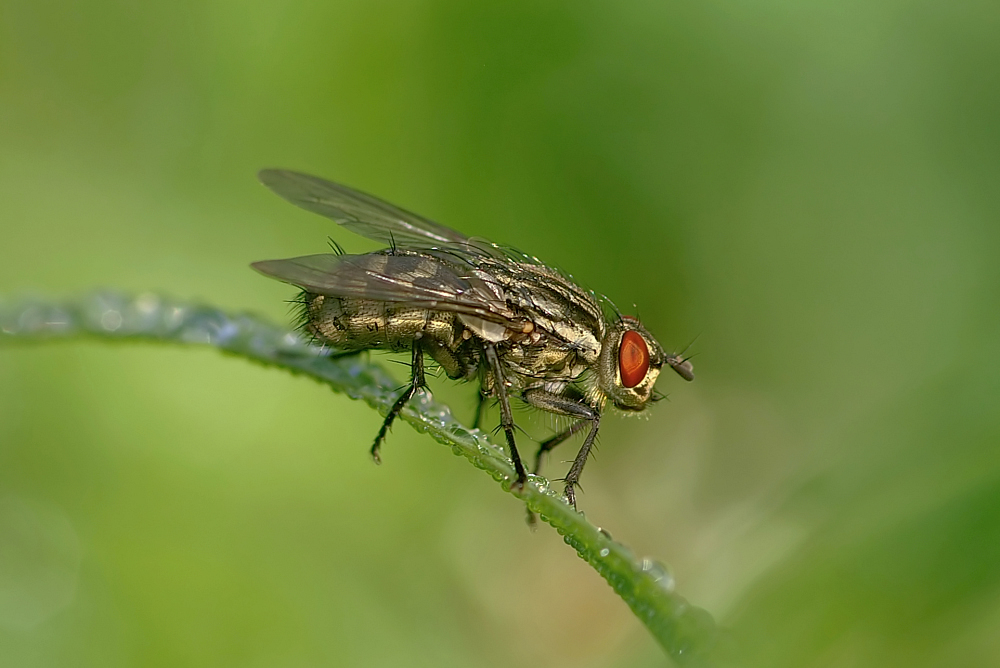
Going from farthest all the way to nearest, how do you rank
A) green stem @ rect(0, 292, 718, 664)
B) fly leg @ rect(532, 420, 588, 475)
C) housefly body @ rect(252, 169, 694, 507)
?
fly leg @ rect(532, 420, 588, 475) < housefly body @ rect(252, 169, 694, 507) < green stem @ rect(0, 292, 718, 664)

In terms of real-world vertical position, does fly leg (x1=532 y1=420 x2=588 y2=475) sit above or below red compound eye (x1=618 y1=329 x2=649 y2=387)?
below

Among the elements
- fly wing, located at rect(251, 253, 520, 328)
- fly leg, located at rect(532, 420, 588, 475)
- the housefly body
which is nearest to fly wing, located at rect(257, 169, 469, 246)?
the housefly body

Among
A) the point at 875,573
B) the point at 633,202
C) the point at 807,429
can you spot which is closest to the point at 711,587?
the point at 875,573

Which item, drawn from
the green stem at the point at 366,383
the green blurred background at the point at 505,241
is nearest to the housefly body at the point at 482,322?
Answer: the green stem at the point at 366,383

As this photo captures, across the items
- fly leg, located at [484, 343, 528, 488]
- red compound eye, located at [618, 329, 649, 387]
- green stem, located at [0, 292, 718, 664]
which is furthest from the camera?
red compound eye, located at [618, 329, 649, 387]

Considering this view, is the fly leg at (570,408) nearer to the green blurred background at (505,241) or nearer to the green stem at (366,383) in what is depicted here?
the green stem at (366,383)

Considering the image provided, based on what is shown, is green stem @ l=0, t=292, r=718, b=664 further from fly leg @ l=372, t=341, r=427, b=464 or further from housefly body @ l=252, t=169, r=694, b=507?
housefly body @ l=252, t=169, r=694, b=507

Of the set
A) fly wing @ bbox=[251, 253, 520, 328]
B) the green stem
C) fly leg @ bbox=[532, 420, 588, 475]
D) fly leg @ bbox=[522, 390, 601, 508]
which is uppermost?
fly wing @ bbox=[251, 253, 520, 328]

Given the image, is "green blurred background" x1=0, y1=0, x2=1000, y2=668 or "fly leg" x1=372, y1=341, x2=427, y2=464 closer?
"fly leg" x1=372, y1=341, x2=427, y2=464
